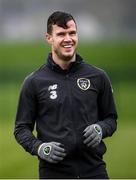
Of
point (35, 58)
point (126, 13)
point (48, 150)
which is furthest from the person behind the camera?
point (35, 58)

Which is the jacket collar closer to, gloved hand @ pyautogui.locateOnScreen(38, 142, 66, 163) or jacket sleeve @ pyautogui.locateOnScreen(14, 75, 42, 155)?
jacket sleeve @ pyautogui.locateOnScreen(14, 75, 42, 155)

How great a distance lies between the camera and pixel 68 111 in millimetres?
2678

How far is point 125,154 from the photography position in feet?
17.1

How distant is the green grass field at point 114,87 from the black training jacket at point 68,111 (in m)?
2.40

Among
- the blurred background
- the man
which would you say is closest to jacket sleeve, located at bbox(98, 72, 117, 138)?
the man

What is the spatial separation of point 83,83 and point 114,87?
2642 millimetres

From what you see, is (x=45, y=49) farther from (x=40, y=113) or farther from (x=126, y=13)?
(x=40, y=113)

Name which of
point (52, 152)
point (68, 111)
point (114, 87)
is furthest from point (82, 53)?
point (52, 152)

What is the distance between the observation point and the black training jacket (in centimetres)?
268

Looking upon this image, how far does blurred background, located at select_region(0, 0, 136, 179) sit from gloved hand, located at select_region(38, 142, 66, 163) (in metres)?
2.42

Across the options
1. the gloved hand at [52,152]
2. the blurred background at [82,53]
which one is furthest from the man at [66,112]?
the blurred background at [82,53]

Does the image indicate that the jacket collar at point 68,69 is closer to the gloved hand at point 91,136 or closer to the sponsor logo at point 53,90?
the sponsor logo at point 53,90

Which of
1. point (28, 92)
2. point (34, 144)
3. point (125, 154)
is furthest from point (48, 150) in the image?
point (125, 154)

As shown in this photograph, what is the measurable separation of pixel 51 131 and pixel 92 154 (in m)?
0.20
